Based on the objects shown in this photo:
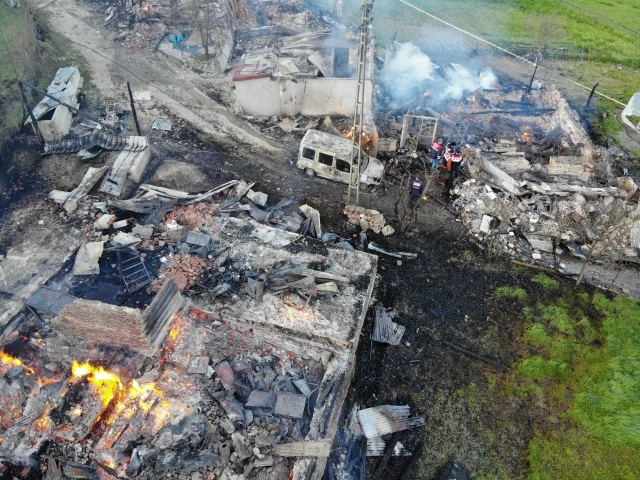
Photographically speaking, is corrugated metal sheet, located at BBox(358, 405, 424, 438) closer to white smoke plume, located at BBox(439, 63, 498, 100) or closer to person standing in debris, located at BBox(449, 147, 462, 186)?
person standing in debris, located at BBox(449, 147, 462, 186)

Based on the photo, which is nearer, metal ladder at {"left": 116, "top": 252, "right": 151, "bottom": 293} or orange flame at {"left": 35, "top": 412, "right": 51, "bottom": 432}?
orange flame at {"left": 35, "top": 412, "right": 51, "bottom": 432}

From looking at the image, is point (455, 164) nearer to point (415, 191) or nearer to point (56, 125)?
point (415, 191)

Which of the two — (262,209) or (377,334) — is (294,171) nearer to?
(262,209)

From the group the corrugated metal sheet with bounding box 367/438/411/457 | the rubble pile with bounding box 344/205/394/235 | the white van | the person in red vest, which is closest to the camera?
the corrugated metal sheet with bounding box 367/438/411/457

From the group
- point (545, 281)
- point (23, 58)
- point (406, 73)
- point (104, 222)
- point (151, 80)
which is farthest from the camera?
point (406, 73)

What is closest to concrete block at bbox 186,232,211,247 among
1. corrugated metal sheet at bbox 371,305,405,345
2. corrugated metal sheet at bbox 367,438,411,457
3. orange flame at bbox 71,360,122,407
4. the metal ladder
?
the metal ladder

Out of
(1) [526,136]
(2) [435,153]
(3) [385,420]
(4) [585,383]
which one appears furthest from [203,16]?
(4) [585,383]

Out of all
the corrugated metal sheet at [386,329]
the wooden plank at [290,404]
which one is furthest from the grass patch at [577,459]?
the wooden plank at [290,404]
